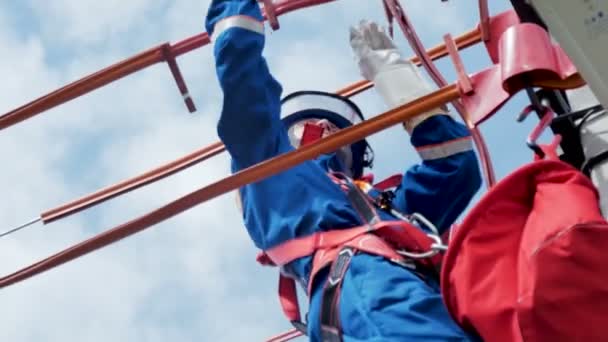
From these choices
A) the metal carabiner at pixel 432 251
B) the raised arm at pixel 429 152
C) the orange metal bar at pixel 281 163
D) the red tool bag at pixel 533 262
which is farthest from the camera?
the raised arm at pixel 429 152

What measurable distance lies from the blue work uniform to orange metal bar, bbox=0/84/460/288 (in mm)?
536

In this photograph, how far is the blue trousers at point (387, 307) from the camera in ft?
9.52

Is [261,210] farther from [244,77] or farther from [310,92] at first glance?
[310,92]

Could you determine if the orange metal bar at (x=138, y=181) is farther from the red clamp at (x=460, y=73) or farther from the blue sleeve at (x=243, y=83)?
the red clamp at (x=460, y=73)

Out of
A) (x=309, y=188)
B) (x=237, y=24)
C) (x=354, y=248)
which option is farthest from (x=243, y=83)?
(x=354, y=248)

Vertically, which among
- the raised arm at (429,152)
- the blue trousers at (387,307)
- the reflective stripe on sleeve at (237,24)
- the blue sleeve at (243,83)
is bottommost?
the blue trousers at (387,307)

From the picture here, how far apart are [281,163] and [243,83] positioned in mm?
761

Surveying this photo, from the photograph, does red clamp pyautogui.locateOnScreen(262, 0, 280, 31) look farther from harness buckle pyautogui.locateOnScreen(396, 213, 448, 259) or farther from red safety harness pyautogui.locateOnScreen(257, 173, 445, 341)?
harness buckle pyautogui.locateOnScreen(396, 213, 448, 259)

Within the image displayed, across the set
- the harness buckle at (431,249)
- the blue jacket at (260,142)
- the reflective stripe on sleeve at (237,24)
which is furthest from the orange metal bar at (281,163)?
the reflective stripe on sleeve at (237,24)

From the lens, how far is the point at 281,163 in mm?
2756

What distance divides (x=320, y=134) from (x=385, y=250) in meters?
0.97

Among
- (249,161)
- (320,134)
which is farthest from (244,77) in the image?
(320,134)

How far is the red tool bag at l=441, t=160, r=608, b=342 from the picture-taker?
2.32 m

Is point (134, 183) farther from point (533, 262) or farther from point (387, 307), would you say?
point (533, 262)
